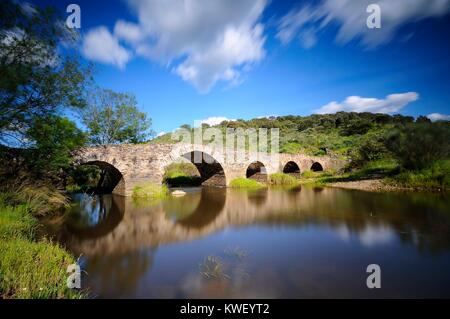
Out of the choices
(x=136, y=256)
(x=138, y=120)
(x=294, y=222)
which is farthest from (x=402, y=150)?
(x=138, y=120)

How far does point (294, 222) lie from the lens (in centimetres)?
703

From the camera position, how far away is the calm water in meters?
3.22

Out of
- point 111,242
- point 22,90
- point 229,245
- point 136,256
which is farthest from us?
point 22,90

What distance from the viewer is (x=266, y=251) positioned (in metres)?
4.71

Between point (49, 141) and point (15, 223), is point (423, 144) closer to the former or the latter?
point (15, 223)

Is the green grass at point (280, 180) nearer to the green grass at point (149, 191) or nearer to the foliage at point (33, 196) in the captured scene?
the green grass at point (149, 191)

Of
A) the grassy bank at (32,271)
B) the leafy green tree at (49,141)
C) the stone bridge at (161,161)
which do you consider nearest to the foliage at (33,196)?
the leafy green tree at (49,141)

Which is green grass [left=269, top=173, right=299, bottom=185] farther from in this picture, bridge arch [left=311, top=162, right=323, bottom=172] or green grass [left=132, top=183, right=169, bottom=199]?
green grass [left=132, top=183, right=169, bottom=199]

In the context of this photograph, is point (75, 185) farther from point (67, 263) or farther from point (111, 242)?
point (67, 263)

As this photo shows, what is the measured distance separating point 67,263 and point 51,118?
21.9 ft

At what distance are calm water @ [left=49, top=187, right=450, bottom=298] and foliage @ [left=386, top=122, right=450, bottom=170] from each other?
238 inches

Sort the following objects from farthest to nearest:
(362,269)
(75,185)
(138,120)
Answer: (138,120) → (75,185) → (362,269)

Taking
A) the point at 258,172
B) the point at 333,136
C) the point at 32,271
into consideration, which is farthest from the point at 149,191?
the point at 333,136

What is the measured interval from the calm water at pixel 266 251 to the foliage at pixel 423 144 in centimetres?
605
